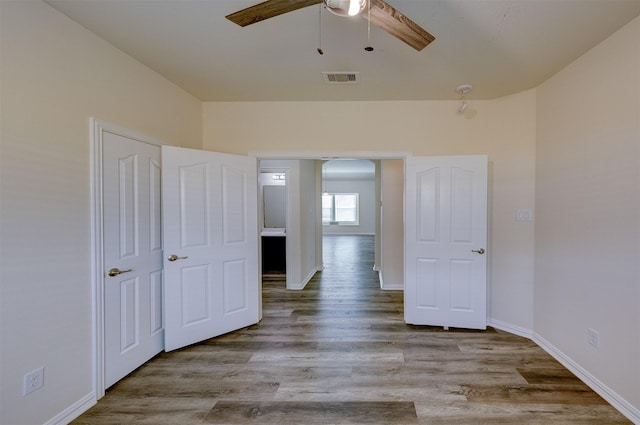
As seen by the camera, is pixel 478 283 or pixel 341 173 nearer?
pixel 478 283

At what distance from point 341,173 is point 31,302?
33.8 ft

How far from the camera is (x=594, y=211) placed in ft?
7.14

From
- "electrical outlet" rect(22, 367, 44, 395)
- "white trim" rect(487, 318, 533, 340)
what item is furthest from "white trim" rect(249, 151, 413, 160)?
"electrical outlet" rect(22, 367, 44, 395)

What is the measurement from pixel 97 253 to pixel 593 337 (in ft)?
12.1

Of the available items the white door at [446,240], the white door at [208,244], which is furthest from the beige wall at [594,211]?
the white door at [208,244]

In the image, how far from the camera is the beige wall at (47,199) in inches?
61.6

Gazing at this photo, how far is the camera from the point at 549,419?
184cm

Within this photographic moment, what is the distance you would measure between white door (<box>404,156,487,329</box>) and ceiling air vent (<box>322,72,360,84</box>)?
107cm

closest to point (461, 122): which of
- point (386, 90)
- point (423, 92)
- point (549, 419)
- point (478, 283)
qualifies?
point (423, 92)

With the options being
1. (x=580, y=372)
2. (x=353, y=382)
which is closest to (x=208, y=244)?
(x=353, y=382)

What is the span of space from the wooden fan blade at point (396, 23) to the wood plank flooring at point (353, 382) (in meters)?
2.24

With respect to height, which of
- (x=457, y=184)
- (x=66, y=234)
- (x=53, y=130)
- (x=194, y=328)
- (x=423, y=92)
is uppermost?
(x=423, y=92)

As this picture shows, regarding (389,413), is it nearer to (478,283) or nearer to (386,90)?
(478,283)

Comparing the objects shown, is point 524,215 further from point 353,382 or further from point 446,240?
point 353,382
